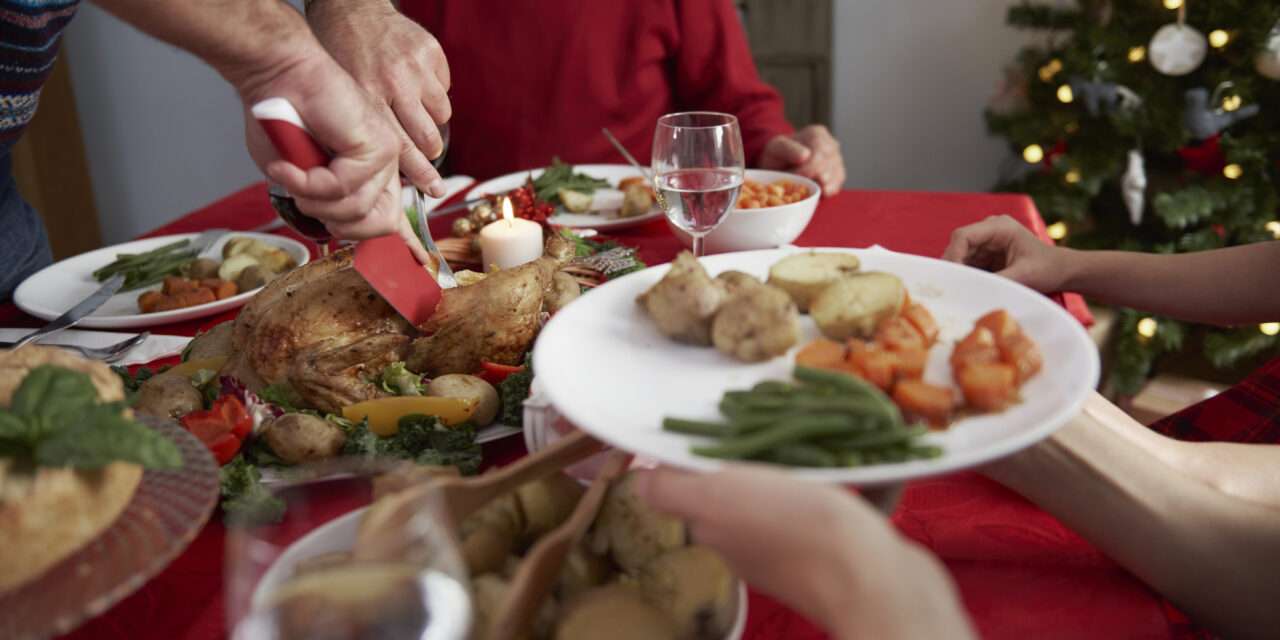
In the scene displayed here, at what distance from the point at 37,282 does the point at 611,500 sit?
1.61 m

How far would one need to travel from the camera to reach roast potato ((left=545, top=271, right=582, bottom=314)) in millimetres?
1415

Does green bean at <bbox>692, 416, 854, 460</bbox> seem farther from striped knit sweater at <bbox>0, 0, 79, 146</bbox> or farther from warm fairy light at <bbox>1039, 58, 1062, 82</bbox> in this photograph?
warm fairy light at <bbox>1039, 58, 1062, 82</bbox>

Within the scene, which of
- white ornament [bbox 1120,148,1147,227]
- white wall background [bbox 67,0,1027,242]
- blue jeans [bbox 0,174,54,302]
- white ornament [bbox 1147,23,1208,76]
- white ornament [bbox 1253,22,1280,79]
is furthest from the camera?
white wall background [bbox 67,0,1027,242]

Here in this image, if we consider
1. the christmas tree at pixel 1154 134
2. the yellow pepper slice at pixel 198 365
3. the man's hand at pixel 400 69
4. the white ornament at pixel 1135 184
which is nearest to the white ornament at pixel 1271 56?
the christmas tree at pixel 1154 134

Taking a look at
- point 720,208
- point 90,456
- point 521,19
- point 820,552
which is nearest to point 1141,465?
point 820,552

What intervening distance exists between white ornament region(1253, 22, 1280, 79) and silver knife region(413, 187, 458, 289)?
2.66 meters

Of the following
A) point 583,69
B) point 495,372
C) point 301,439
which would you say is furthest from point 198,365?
point 583,69

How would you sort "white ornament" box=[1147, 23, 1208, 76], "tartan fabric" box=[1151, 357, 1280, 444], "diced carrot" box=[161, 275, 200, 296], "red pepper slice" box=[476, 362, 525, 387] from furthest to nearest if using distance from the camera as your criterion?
"white ornament" box=[1147, 23, 1208, 76] < "diced carrot" box=[161, 275, 200, 296] < "tartan fabric" box=[1151, 357, 1280, 444] < "red pepper slice" box=[476, 362, 525, 387]

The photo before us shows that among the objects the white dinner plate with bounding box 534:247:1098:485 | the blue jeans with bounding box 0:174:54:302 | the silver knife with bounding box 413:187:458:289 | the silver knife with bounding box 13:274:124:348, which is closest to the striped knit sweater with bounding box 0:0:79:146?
the blue jeans with bounding box 0:174:54:302

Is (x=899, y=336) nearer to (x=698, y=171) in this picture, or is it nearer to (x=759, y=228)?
(x=698, y=171)

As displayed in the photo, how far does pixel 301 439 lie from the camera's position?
43.0 inches

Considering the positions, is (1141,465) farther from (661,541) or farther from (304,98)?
(304,98)

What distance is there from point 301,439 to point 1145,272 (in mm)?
1329

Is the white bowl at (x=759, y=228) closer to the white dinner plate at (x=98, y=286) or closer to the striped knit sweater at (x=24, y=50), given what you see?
the white dinner plate at (x=98, y=286)
